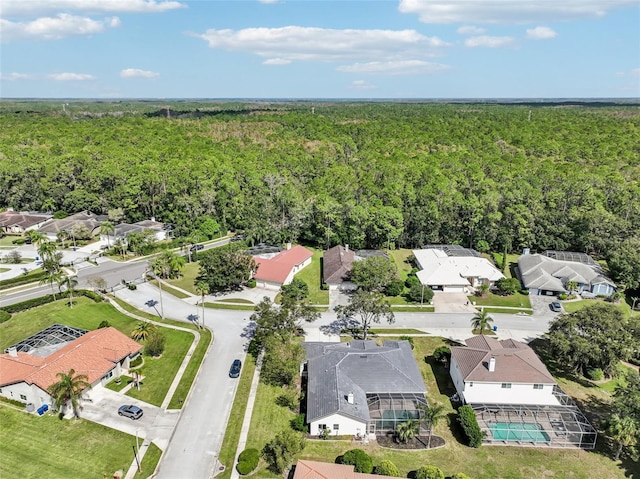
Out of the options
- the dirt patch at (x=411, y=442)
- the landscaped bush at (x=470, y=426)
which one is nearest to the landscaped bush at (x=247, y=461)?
the dirt patch at (x=411, y=442)

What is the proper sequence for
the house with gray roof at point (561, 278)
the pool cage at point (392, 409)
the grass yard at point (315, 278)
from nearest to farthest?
the pool cage at point (392, 409) < the grass yard at point (315, 278) < the house with gray roof at point (561, 278)

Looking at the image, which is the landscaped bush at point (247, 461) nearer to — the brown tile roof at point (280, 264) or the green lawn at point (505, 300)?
the brown tile roof at point (280, 264)

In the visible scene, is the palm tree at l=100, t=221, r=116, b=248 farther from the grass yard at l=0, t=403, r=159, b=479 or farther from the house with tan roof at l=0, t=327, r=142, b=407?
the grass yard at l=0, t=403, r=159, b=479

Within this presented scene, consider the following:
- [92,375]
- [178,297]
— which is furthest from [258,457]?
[178,297]

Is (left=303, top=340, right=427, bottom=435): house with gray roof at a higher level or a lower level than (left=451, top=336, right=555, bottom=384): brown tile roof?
lower

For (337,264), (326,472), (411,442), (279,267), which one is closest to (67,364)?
(326,472)

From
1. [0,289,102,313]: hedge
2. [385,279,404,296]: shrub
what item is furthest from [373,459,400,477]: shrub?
[0,289,102,313]: hedge
